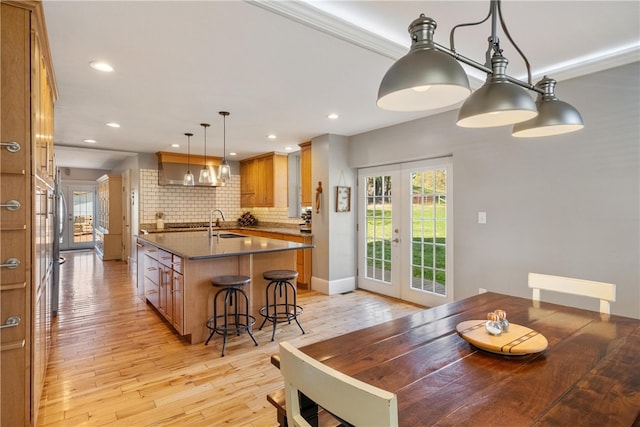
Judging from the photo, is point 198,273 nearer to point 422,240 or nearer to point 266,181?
point 422,240

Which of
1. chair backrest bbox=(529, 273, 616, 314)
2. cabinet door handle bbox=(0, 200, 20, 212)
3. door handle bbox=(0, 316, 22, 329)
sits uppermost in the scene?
cabinet door handle bbox=(0, 200, 20, 212)

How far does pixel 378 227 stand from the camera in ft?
16.6

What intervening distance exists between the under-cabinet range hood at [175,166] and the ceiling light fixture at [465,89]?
18.3 feet

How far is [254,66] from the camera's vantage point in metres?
2.72

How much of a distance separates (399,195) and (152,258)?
3.33 metres

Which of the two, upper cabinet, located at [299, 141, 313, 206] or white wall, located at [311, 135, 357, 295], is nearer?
white wall, located at [311, 135, 357, 295]

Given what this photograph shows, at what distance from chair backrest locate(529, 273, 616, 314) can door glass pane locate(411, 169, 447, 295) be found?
75.6 inches

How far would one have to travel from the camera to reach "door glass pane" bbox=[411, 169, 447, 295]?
4211 mm

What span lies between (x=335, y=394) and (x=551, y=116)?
1.58 meters

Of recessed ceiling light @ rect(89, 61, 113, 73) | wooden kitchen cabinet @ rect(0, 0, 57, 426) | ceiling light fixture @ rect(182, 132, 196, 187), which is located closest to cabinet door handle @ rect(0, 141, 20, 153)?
wooden kitchen cabinet @ rect(0, 0, 57, 426)

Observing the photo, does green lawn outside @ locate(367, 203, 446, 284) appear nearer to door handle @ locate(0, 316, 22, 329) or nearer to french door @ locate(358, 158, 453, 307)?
french door @ locate(358, 158, 453, 307)

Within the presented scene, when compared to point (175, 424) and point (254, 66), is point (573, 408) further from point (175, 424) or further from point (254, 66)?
point (254, 66)

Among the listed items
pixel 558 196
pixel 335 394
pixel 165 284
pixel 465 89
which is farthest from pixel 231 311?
pixel 558 196

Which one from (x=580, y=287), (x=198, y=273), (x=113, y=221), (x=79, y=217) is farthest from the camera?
(x=79, y=217)
